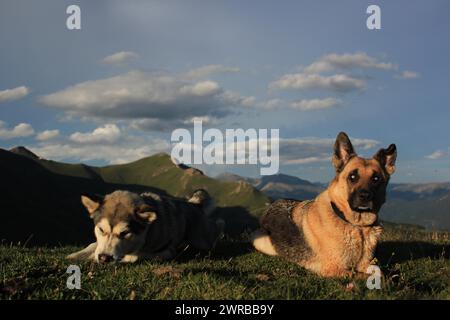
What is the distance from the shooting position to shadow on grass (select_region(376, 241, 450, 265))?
14.8 meters

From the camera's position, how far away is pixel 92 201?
13695 millimetres

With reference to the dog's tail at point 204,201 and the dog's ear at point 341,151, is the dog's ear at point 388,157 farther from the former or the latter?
the dog's tail at point 204,201

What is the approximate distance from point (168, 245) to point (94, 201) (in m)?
2.65

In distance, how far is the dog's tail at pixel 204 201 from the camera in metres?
19.0

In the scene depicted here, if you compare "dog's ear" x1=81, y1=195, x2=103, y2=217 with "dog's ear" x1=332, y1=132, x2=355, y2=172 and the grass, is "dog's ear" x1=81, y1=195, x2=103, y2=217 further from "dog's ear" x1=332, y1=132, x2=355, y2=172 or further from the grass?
"dog's ear" x1=332, y1=132, x2=355, y2=172

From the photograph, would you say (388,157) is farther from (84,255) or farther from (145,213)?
(84,255)

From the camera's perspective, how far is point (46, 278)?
10.1 meters

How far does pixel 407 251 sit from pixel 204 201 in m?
7.65

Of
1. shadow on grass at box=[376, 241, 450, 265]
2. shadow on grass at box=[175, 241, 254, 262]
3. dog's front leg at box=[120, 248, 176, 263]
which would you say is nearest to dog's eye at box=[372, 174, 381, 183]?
shadow on grass at box=[376, 241, 450, 265]

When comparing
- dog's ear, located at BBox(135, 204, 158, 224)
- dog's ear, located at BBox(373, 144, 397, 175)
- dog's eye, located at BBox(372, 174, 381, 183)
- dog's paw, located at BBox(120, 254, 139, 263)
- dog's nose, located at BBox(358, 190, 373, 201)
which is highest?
dog's ear, located at BBox(373, 144, 397, 175)

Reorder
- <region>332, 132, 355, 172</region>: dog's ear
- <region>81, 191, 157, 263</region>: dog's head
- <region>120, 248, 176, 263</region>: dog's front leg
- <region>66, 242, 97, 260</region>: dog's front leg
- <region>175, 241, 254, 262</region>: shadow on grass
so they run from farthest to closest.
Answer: <region>175, 241, 254, 262</region>: shadow on grass, <region>66, 242, 97, 260</region>: dog's front leg, <region>120, 248, 176, 263</region>: dog's front leg, <region>332, 132, 355, 172</region>: dog's ear, <region>81, 191, 157, 263</region>: dog's head

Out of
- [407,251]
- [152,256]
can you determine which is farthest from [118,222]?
[407,251]

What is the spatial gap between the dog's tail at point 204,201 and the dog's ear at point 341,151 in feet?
24.0
